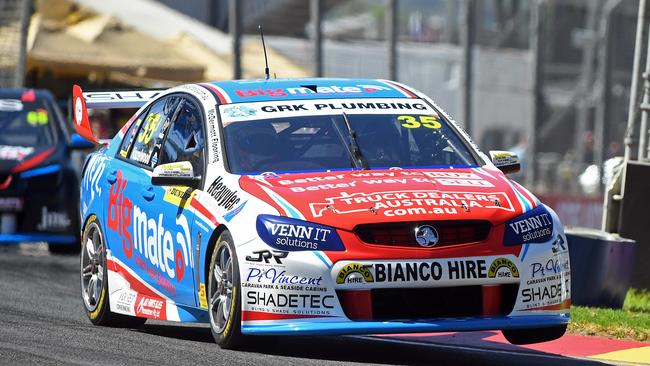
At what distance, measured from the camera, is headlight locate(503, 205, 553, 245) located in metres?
8.35

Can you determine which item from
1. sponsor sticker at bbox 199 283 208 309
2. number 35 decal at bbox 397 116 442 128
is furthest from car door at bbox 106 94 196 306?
number 35 decal at bbox 397 116 442 128

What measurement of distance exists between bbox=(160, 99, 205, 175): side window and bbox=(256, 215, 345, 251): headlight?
1.17 metres

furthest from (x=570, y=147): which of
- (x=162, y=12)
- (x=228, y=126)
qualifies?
(x=228, y=126)

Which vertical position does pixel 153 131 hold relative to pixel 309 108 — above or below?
below

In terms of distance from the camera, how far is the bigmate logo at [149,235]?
9180mm

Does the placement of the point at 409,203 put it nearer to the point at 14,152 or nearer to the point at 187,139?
the point at 187,139

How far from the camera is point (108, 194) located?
10516mm

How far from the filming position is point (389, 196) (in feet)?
27.7

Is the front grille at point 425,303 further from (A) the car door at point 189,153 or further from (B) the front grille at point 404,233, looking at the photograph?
(A) the car door at point 189,153

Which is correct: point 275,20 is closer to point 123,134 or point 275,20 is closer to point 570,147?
point 570,147

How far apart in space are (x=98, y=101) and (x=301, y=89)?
2.14 m

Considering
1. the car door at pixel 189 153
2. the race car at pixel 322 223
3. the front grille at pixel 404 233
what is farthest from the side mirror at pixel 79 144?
the front grille at pixel 404 233

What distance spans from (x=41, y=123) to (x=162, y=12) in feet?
73.5

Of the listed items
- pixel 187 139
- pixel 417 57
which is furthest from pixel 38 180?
pixel 417 57
